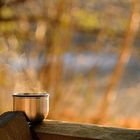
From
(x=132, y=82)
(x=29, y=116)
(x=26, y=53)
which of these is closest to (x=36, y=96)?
(x=29, y=116)

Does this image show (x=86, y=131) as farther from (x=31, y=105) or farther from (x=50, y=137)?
(x=31, y=105)

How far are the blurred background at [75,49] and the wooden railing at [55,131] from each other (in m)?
2.94

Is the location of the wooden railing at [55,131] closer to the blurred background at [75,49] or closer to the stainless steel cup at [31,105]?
the stainless steel cup at [31,105]

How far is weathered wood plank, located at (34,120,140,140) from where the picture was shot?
6.14 ft

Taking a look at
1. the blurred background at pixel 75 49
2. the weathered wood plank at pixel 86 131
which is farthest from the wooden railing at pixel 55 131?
the blurred background at pixel 75 49

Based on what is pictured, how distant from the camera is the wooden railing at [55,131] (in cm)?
175

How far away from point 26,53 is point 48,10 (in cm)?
64

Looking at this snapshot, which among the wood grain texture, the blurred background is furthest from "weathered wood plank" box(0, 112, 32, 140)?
the blurred background

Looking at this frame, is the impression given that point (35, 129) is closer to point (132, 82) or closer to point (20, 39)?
point (20, 39)

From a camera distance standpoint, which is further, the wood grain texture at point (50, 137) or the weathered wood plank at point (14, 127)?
the wood grain texture at point (50, 137)

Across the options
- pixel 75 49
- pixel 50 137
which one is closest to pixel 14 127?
pixel 50 137

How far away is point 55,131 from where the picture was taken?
200 centimetres

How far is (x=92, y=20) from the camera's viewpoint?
5.45 metres

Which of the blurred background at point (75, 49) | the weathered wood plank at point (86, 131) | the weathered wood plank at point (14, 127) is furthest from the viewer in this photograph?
the blurred background at point (75, 49)
